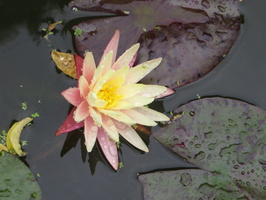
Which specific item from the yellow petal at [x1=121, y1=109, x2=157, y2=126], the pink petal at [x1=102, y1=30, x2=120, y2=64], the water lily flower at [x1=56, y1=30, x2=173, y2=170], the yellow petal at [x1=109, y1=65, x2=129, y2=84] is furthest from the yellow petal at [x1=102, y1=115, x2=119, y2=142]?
the pink petal at [x1=102, y1=30, x2=120, y2=64]

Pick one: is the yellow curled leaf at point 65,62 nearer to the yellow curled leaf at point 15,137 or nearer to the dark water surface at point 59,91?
the dark water surface at point 59,91

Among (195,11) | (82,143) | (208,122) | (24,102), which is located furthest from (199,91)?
(24,102)

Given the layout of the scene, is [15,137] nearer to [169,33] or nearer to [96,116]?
[96,116]

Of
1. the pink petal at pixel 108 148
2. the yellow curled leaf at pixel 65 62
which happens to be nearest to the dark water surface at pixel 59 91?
the yellow curled leaf at pixel 65 62

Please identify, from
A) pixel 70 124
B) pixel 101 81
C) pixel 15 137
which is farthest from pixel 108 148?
pixel 15 137

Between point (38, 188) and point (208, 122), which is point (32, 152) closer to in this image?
point (38, 188)

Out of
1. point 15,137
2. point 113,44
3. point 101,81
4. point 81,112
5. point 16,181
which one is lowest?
point 16,181
